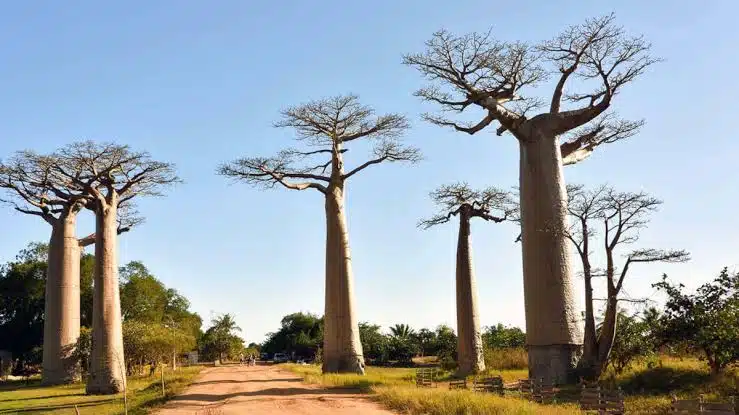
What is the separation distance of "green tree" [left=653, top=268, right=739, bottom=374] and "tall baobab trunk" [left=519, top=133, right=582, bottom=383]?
2090mm

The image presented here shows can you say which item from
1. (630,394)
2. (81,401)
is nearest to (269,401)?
(630,394)

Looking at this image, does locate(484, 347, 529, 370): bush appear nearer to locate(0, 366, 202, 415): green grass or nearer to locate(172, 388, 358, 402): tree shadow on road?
locate(172, 388, 358, 402): tree shadow on road

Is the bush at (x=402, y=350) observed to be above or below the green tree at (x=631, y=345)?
below

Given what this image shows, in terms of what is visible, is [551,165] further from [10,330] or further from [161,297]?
[161,297]

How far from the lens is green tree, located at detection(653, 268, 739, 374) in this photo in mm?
14336

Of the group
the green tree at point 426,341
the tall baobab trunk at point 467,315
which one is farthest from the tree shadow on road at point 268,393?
the green tree at point 426,341

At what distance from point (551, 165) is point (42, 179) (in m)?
19.6

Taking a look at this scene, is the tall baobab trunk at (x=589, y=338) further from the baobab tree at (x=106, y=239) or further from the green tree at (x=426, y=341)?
the green tree at (x=426, y=341)

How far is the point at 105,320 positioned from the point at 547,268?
15.0 meters

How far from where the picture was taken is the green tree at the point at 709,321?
14.3 m

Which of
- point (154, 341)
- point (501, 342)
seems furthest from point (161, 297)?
point (501, 342)

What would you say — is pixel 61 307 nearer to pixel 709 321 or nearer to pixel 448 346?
pixel 448 346

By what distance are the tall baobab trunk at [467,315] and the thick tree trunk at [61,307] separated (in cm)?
1691

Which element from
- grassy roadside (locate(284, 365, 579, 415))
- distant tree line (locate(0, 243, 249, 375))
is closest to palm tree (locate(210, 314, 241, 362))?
distant tree line (locate(0, 243, 249, 375))
